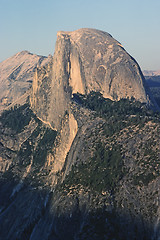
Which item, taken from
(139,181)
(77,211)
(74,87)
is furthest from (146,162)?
(74,87)

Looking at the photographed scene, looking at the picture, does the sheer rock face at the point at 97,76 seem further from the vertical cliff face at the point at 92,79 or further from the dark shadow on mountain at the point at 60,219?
the dark shadow on mountain at the point at 60,219

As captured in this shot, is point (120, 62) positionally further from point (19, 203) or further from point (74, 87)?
point (19, 203)

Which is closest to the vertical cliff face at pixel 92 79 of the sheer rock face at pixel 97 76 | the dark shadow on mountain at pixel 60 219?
the sheer rock face at pixel 97 76

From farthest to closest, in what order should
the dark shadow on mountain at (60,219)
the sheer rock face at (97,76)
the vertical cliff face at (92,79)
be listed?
the sheer rock face at (97,76) → the vertical cliff face at (92,79) → the dark shadow on mountain at (60,219)

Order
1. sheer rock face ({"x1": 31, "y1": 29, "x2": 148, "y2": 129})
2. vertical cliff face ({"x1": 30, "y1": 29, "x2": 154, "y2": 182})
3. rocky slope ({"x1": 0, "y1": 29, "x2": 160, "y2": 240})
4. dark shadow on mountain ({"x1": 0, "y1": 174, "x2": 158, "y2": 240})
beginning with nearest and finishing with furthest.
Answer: dark shadow on mountain ({"x1": 0, "y1": 174, "x2": 158, "y2": 240})
rocky slope ({"x1": 0, "y1": 29, "x2": 160, "y2": 240})
vertical cliff face ({"x1": 30, "y1": 29, "x2": 154, "y2": 182})
sheer rock face ({"x1": 31, "y1": 29, "x2": 148, "y2": 129})

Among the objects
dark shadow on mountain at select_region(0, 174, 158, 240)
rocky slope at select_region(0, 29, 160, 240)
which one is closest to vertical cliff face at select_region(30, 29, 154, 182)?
rocky slope at select_region(0, 29, 160, 240)

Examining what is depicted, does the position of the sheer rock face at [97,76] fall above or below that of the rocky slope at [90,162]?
above

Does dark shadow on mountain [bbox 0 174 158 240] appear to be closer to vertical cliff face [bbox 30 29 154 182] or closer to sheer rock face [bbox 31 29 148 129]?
vertical cliff face [bbox 30 29 154 182]

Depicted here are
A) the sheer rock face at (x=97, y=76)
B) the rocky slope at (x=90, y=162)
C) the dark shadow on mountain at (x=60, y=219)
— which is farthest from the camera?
the sheer rock face at (x=97, y=76)

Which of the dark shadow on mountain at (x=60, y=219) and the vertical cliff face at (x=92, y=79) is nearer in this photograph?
the dark shadow on mountain at (x=60, y=219)

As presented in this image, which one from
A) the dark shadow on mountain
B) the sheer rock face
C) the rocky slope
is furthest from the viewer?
the sheer rock face
